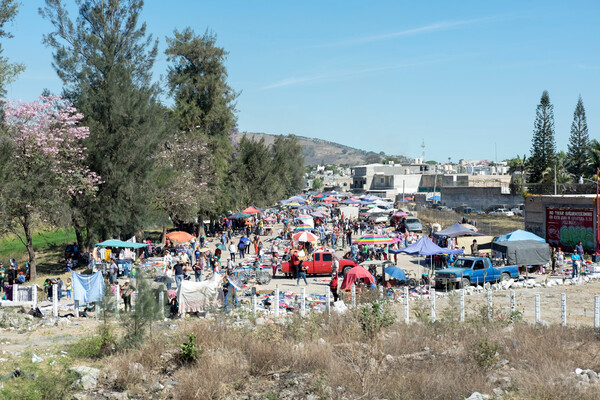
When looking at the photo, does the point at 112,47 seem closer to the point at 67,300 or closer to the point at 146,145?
the point at 146,145

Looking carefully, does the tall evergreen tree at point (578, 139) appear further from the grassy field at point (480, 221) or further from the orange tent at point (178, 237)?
the orange tent at point (178, 237)

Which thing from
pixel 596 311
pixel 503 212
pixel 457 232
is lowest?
pixel 596 311

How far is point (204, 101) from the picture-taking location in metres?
46.3

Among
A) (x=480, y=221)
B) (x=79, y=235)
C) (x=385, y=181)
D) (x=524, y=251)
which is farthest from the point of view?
(x=385, y=181)

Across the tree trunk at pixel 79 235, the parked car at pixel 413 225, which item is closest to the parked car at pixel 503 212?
the parked car at pixel 413 225

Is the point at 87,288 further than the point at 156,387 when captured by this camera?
Yes

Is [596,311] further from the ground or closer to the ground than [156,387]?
further from the ground

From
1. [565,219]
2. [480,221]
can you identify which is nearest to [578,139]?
[480,221]

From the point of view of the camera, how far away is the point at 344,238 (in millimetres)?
38625

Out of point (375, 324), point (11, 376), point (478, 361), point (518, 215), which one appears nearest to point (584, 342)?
point (478, 361)

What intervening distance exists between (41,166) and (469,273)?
67.1ft

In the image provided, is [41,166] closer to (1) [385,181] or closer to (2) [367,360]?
(2) [367,360]

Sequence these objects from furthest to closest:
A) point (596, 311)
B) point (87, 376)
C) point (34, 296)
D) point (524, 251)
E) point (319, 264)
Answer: point (524, 251), point (319, 264), point (34, 296), point (596, 311), point (87, 376)

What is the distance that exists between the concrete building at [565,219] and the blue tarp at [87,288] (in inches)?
926
